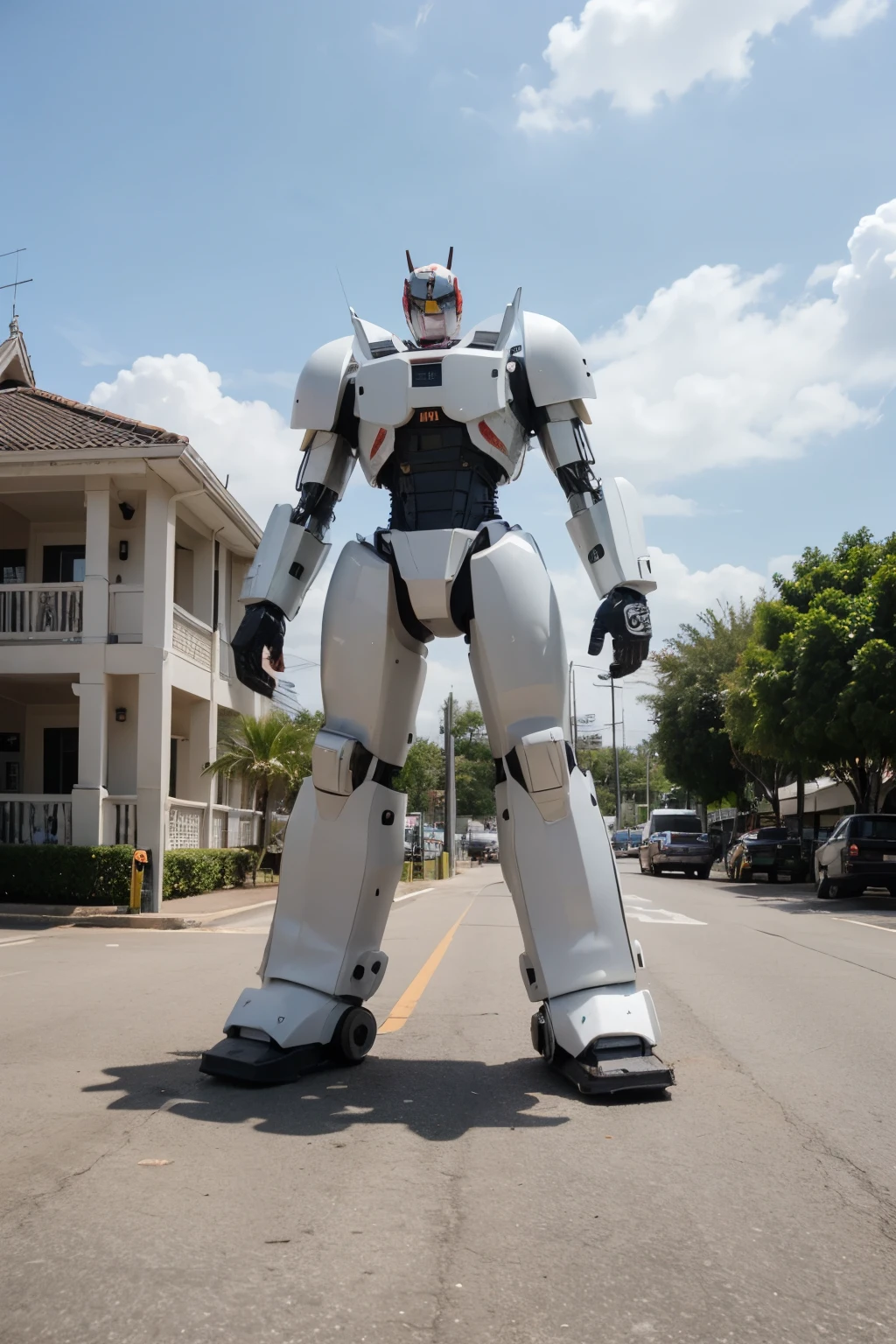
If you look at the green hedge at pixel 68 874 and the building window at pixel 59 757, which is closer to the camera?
the green hedge at pixel 68 874

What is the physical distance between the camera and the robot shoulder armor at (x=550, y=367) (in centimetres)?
511

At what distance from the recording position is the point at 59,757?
22.0 m

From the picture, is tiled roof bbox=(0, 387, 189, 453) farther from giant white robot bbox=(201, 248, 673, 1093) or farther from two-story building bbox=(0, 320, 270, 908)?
giant white robot bbox=(201, 248, 673, 1093)

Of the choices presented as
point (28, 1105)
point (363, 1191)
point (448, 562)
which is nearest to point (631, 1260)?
point (363, 1191)

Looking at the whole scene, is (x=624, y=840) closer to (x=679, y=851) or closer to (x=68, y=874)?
(x=679, y=851)

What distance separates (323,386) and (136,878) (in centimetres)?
1223

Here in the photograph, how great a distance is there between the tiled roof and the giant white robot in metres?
13.4

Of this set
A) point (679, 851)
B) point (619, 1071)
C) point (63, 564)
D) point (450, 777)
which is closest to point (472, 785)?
point (450, 777)

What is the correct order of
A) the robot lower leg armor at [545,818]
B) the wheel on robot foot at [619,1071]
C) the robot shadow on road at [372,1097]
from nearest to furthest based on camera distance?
the robot shadow on road at [372,1097] → the wheel on robot foot at [619,1071] → the robot lower leg armor at [545,818]

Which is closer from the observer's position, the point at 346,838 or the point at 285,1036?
the point at 285,1036

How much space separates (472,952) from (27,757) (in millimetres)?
14054

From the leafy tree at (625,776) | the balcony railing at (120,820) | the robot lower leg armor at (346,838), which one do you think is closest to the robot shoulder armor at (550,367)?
Result: the robot lower leg armor at (346,838)

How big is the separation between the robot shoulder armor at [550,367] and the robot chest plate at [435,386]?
0.15 meters

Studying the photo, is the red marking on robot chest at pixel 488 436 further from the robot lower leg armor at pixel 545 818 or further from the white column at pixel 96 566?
the white column at pixel 96 566
